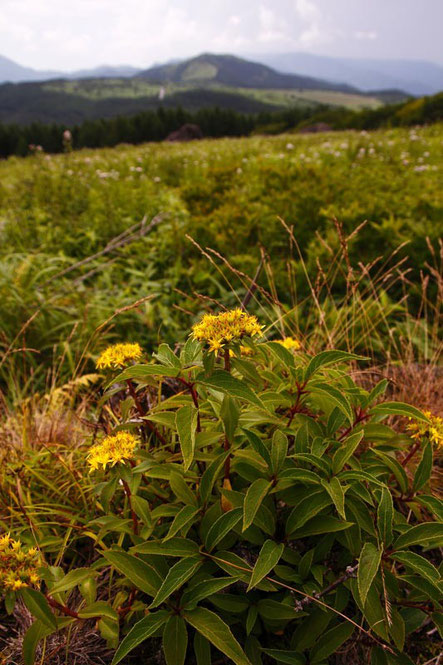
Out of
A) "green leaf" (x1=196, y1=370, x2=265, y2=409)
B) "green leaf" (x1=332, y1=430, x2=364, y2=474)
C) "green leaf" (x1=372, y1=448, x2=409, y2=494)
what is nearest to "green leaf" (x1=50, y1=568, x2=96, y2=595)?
"green leaf" (x1=196, y1=370, x2=265, y2=409)

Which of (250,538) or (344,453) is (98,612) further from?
(344,453)

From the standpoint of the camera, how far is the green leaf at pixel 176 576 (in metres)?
0.86

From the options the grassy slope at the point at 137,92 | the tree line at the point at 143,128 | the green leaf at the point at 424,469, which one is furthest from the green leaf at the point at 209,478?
the grassy slope at the point at 137,92

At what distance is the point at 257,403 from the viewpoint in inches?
36.9

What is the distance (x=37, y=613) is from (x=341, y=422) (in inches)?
34.3

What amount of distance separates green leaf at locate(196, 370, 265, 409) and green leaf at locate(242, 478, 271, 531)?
20 cm

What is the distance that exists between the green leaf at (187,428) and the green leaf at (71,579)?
16.7 inches

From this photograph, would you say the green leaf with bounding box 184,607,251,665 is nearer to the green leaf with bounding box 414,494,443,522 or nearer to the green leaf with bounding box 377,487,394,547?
the green leaf with bounding box 377,487,394,547

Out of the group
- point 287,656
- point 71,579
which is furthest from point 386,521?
point 71,579

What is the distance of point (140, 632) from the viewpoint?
879 mm

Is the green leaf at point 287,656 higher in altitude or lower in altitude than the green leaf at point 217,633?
lower

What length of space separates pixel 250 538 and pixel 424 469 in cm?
51

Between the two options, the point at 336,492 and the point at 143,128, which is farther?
the point at 143,128

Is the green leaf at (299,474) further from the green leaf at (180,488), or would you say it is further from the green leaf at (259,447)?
the green leaf at (180,488)
